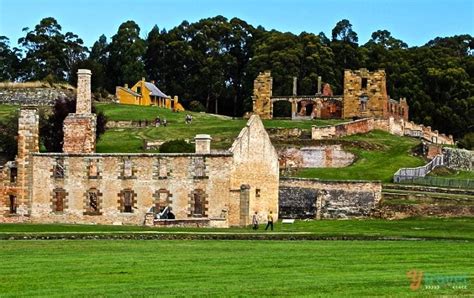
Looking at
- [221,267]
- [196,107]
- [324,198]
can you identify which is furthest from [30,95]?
[221,267]

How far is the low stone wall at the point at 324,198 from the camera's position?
66.1 metres

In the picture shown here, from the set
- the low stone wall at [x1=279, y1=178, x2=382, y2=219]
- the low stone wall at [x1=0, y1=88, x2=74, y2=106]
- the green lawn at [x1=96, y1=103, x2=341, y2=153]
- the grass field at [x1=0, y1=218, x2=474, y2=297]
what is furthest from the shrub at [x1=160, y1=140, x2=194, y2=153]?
the low stone wall at [x1=0, y1=88, x2=74, y2=106]

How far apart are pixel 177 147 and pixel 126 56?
70587 millimetres

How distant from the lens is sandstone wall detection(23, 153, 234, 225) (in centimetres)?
5794

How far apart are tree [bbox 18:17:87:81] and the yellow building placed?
12.6 metres

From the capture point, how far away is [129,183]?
2308 inches

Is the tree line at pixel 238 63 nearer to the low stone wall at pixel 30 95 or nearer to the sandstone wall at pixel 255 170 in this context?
the low stone wall at pixel 30 95

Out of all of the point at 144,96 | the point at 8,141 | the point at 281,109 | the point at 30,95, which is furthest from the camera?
the point at 144,96

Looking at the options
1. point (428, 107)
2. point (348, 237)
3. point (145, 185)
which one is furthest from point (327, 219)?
point (428, 107)

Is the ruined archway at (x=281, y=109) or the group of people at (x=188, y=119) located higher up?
the ruined archway at (x=281, y=109)

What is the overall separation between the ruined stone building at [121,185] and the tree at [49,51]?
3209 inches

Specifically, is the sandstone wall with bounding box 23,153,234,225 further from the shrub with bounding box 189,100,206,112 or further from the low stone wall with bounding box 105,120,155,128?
the shrub with bounding box 189,100,206,112

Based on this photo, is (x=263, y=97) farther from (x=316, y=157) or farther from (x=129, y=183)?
(x=129, y=183)

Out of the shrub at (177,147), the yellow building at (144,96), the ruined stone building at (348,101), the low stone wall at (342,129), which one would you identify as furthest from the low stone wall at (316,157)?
the yellow building at (144,96)
